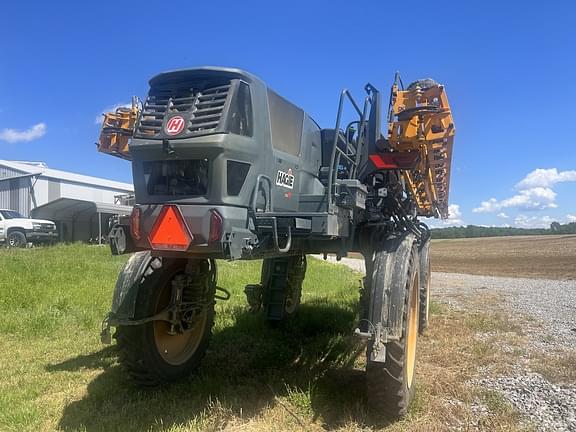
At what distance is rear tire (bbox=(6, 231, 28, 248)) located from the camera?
22188 mm

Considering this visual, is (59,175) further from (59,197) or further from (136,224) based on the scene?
(136,224)

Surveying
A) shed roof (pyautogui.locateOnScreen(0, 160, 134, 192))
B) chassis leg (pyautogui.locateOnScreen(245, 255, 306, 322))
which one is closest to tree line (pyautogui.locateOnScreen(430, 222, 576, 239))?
shed roof (pyautogui.locateOnScreen(0, 160, 134, 192))

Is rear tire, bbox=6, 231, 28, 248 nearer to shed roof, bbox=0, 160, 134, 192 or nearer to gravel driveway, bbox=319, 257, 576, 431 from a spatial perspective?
shed roof, bbox=0, 160, 134, 192

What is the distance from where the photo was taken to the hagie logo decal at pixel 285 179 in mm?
4336

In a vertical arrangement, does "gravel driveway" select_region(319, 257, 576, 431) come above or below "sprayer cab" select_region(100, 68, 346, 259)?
below

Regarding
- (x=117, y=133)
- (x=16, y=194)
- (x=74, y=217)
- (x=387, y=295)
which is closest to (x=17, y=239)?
(x=74, y=217)

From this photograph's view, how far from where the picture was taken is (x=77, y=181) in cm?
3241

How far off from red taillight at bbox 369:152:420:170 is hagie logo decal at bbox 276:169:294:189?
4.08 ft

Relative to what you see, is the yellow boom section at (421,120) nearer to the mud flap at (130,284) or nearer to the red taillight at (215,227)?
the red taillight at (215,227)

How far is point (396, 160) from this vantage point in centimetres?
537

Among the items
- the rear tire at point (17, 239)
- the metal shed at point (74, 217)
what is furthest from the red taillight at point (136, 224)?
the metal shed at point (74, 217)

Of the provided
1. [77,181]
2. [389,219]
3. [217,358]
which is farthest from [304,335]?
[77,181]

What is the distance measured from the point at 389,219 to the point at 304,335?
78.6 inches

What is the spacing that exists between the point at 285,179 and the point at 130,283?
1.63 metres
